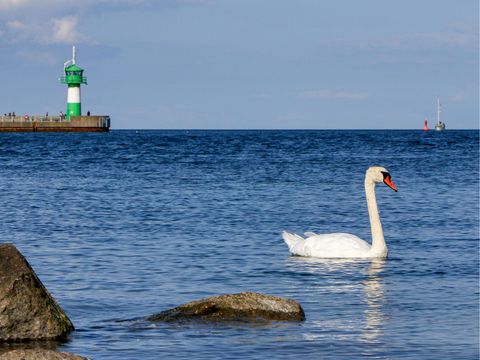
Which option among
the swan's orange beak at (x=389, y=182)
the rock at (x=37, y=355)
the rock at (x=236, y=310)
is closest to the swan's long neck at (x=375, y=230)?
the swan's orange beak at (x=389, y=182)

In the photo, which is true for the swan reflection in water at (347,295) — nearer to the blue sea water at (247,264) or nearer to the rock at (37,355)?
the blue sea water at (247,264)

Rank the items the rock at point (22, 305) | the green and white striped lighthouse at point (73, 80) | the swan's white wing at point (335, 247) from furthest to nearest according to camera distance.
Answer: the green and white striped lighthouse at point (73, 80), the swan's white wing at point (335, 247), the rock at point (22, 305)

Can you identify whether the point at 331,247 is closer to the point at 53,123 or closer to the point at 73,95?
the point at 73,95

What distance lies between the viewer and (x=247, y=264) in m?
17.2

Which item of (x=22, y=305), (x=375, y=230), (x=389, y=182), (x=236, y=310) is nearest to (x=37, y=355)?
(x=22, y=305)

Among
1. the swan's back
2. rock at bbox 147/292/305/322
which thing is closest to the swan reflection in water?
the swan's back

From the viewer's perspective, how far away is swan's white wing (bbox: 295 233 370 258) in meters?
17.8

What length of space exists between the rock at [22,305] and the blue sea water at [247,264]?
0.32 metres

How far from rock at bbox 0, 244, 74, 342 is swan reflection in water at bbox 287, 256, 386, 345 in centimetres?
256

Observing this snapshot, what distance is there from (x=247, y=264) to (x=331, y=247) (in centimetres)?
147

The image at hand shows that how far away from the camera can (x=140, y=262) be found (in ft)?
56.3

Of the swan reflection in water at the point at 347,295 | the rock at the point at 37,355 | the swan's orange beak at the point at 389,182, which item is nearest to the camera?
the rock at the point at 37,355

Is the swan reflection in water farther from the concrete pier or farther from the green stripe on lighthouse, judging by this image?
the concrete pier

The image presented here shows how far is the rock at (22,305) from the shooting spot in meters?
11.0
